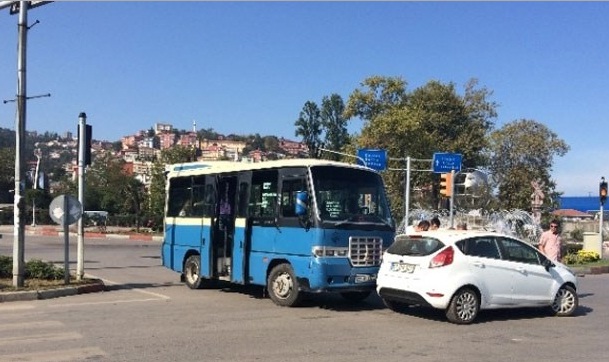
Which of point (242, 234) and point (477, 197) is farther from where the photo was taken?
point (477, 197)

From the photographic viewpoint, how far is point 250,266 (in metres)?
13.5

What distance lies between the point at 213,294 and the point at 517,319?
631 cm

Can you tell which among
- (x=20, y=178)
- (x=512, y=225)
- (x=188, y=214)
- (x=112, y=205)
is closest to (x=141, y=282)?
(x=188, y=214)

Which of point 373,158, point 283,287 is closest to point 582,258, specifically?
point 373,158

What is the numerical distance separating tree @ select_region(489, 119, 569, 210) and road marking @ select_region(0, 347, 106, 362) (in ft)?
145

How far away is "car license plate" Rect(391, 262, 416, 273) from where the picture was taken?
36.8 feet

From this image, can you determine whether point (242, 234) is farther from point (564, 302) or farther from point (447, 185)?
point (447, 185)

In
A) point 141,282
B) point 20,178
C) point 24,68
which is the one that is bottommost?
point 141,282

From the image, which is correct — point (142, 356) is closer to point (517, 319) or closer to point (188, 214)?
point (517, 319)

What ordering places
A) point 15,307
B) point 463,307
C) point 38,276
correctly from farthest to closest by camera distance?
point 38,276 < point 15,307 < point 463,307

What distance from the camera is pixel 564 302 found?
12141 mm

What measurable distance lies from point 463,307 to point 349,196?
2.99 meters

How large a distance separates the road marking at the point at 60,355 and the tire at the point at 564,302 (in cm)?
803

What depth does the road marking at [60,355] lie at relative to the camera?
7813mm
